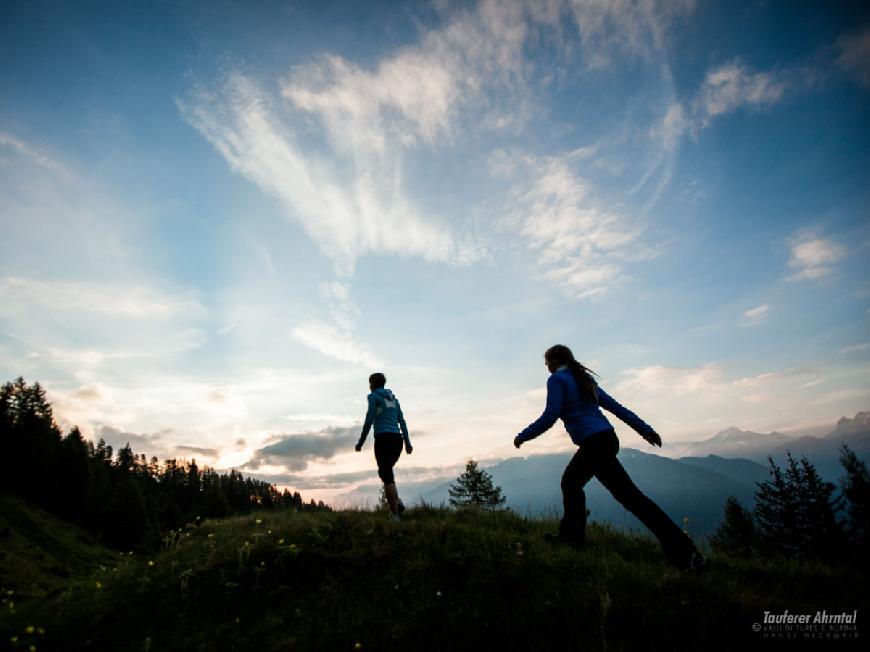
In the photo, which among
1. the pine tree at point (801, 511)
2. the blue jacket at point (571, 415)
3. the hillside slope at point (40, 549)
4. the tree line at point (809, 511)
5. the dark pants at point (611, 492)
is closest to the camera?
the dark pants at point (611, 492)

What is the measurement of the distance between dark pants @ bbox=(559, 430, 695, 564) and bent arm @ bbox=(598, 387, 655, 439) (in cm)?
50

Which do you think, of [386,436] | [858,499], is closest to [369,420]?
[386,436]

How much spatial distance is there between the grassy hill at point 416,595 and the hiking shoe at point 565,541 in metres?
0.16

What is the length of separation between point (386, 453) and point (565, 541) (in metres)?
3.70

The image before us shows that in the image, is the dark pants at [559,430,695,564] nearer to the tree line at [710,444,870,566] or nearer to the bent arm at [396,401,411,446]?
the bent arm at [396,401,411,446]

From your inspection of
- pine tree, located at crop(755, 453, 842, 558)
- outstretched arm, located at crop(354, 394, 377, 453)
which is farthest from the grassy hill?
pine tree, located at crop(755, 453, 842, 558)

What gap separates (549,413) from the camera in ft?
18.8

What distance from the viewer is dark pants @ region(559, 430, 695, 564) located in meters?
4.86

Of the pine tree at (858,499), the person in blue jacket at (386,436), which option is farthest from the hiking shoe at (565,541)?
the pine tree at (858,499)

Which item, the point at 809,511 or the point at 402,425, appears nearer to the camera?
the point at 402,425

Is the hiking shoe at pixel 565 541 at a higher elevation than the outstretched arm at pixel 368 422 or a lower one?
lower

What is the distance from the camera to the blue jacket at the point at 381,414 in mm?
8305

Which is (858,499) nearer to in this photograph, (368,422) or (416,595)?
(368,422)

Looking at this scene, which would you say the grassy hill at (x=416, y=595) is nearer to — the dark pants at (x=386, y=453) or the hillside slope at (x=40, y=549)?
the dark pants at (x=386, y=453)
